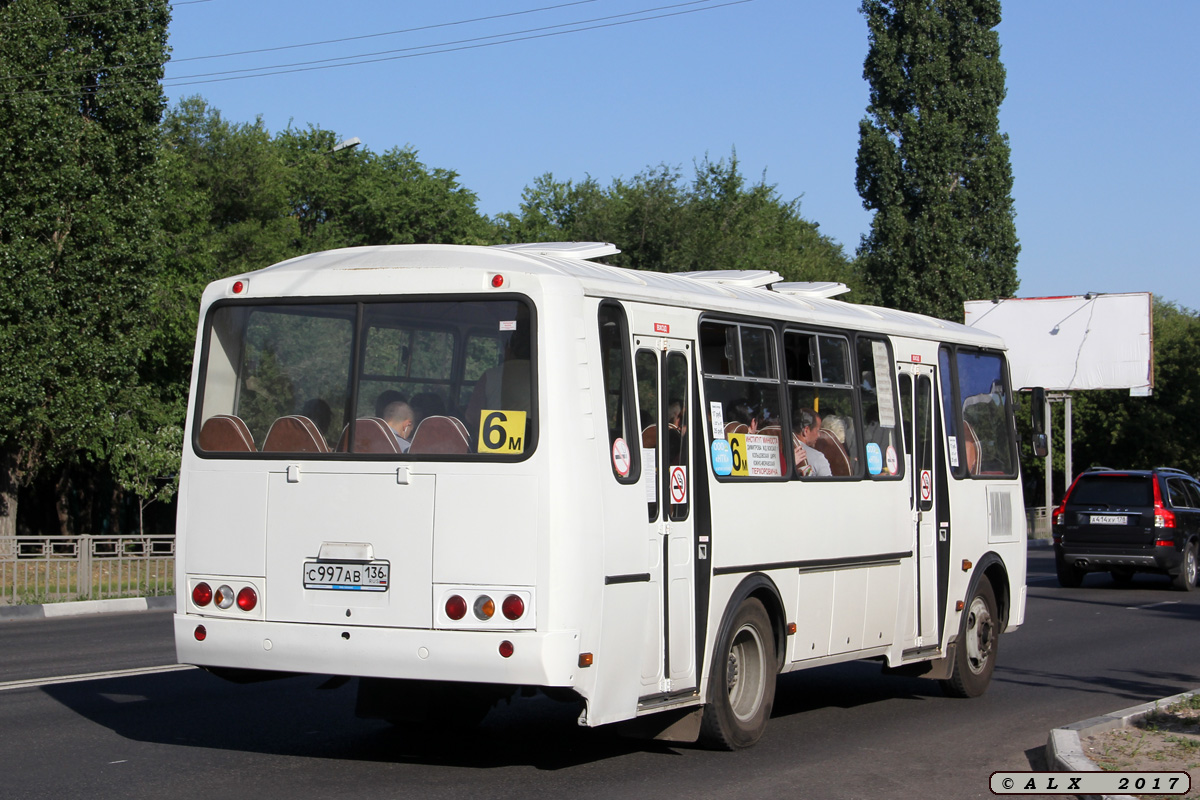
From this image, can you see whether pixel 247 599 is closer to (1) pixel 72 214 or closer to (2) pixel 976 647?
(2) pixel 976 647

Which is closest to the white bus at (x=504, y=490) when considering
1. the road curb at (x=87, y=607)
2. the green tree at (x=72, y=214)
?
the road curb at (x=87, y=607)

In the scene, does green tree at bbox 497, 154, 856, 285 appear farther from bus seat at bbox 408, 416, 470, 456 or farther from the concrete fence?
bus seat at bbox 408, 416, 470, 456

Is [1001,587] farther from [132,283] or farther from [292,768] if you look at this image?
A: [132,283]

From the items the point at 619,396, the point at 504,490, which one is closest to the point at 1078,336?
the point at 619,396

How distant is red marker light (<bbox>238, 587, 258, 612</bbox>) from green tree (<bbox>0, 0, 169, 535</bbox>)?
21.3 metres

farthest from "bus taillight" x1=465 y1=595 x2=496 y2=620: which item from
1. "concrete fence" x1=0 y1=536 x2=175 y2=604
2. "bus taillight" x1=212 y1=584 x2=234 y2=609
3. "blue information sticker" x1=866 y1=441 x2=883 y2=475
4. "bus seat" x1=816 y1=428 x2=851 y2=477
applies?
"concrete fence" x1=0 y1=536 x2=175 y2=604

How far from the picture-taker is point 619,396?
7977 millimetres

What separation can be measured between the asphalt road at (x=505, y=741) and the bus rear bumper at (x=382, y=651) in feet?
2.04

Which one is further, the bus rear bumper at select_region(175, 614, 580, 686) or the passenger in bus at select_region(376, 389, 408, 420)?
the passenger in bus at select_region(376, 389, 408, 420)

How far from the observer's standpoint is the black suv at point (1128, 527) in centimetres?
2388

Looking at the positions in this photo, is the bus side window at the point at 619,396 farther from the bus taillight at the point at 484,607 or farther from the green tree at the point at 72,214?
the green tree at the point at 72,214

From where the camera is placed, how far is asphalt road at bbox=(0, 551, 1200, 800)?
25.2 ft

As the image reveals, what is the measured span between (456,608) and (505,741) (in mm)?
2142

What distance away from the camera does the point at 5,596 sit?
20344 mm
